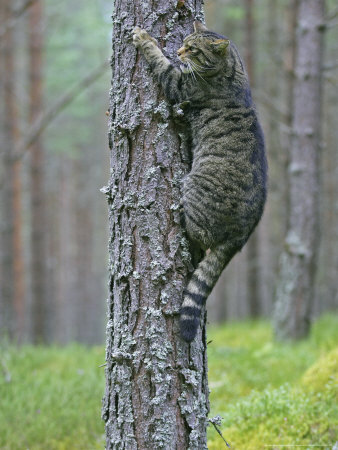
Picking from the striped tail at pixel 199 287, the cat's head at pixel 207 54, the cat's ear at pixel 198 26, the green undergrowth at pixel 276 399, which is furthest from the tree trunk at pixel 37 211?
the striped tail at pixel 199 287

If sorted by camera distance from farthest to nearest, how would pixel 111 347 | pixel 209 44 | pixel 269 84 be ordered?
1. pixel 269 84
2. pixel 209 44
3. pixel 111 347

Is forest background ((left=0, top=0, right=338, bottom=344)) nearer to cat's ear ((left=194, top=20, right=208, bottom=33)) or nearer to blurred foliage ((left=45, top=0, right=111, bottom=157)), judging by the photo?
blurred foliage ((left=45, top=0, right=111, bottom=157))

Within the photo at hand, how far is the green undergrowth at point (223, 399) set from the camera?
10.9 feet

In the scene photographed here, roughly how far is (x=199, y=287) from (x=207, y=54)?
1677mm

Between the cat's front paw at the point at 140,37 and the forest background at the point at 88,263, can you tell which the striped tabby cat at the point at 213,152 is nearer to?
the cat's front paw at the point at 140,37

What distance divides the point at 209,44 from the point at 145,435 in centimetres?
247

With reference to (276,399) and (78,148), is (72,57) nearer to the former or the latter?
(78,148)

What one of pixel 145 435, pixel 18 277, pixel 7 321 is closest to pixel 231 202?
pixel 145 435

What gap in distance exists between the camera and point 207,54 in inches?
129

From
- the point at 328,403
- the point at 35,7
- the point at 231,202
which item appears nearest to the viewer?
the point at 231,202

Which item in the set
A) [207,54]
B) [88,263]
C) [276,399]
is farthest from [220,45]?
[88,263]

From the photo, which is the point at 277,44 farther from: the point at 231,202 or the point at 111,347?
the point at 111,347

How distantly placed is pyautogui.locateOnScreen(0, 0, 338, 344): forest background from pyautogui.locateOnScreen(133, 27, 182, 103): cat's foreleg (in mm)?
3722

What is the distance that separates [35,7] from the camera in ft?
38.0
